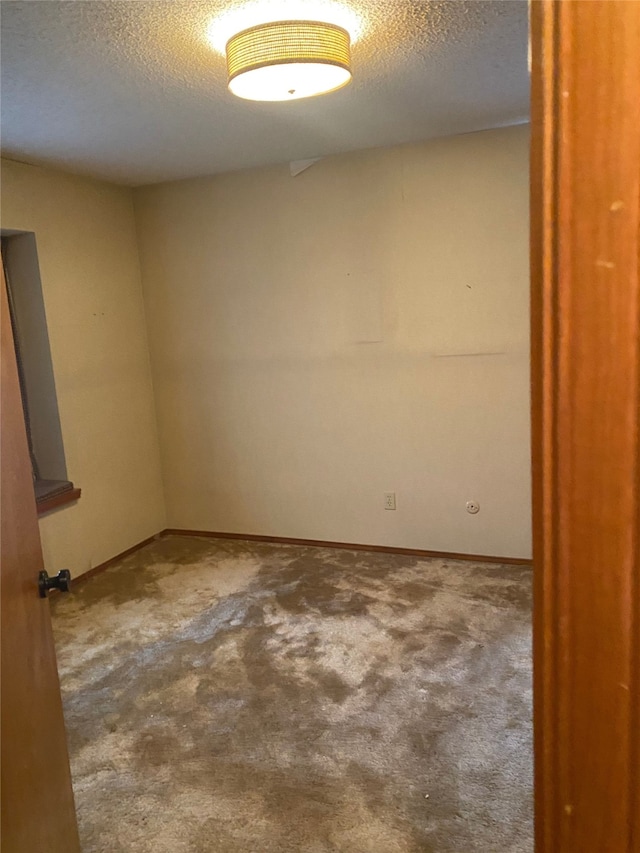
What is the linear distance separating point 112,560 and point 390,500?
5.76 feet

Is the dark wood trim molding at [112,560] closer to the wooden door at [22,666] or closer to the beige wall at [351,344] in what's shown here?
the beige wall at [351,344]

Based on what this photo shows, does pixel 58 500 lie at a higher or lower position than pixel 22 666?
lower

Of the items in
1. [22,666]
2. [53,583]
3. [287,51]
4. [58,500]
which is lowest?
[58,500]

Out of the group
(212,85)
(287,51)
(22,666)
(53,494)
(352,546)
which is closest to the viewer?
(22,666)

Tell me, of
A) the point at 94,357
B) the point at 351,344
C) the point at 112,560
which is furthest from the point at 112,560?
the point at 351,344

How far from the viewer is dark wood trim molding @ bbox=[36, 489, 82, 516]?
346 cm

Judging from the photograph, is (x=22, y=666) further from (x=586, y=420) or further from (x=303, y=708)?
(x=303, y=708)

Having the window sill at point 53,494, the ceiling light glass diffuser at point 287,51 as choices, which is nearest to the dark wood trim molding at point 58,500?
the window sill at point 53,494

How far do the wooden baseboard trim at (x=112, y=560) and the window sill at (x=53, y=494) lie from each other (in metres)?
0.46

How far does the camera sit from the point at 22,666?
4.19ft

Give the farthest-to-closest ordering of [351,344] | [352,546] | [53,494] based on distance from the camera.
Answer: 1. [352,546]
2. [351,344]
3. [53,494]

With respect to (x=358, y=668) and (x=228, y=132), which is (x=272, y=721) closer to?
(x=358, y=668)

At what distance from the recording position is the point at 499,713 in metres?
2.33

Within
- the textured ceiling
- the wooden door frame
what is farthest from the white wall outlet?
the wooden door frame
